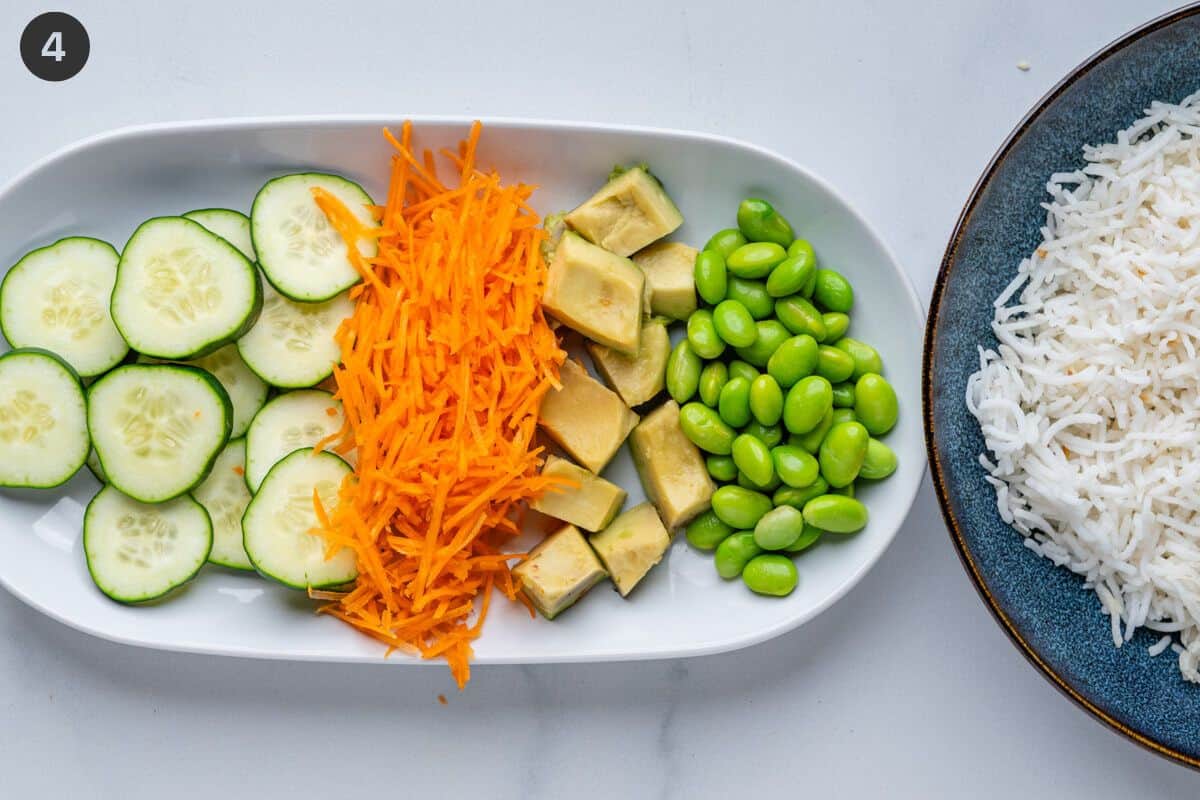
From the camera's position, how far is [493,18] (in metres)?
2.40

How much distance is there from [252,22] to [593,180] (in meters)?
0.97

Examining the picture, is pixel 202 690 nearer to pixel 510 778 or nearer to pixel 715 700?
pixel 510 778

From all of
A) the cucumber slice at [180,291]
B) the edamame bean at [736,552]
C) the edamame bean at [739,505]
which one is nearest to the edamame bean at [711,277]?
the edamame bean at [739,505]

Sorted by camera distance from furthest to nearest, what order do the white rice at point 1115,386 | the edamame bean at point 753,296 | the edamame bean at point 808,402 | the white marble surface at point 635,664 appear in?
the white marble surface at point 635,664 < the edamame bean at point 753,296 < the edamame bean at point 808,402 < the white rice at point 1115,386

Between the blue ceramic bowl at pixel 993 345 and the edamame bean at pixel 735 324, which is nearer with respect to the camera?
the blue ceramic bowl at pixel 993 345

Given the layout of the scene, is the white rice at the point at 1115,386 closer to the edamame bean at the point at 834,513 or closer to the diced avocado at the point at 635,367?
the edamame bean at the point at 834,513

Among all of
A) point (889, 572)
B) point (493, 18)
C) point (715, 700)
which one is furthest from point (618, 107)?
point (715, 700)

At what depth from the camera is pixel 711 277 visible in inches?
87.4

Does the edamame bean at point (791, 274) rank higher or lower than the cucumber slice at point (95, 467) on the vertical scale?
lower

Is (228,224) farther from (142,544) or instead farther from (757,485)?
(757,485)

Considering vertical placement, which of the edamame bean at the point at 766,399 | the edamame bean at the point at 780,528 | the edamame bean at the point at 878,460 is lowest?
the edamame bean at the point at 780,528

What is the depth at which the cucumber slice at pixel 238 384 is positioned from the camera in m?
2.30

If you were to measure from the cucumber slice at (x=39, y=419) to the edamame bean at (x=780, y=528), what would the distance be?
161 cm

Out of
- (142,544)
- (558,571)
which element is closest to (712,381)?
(558,571)
